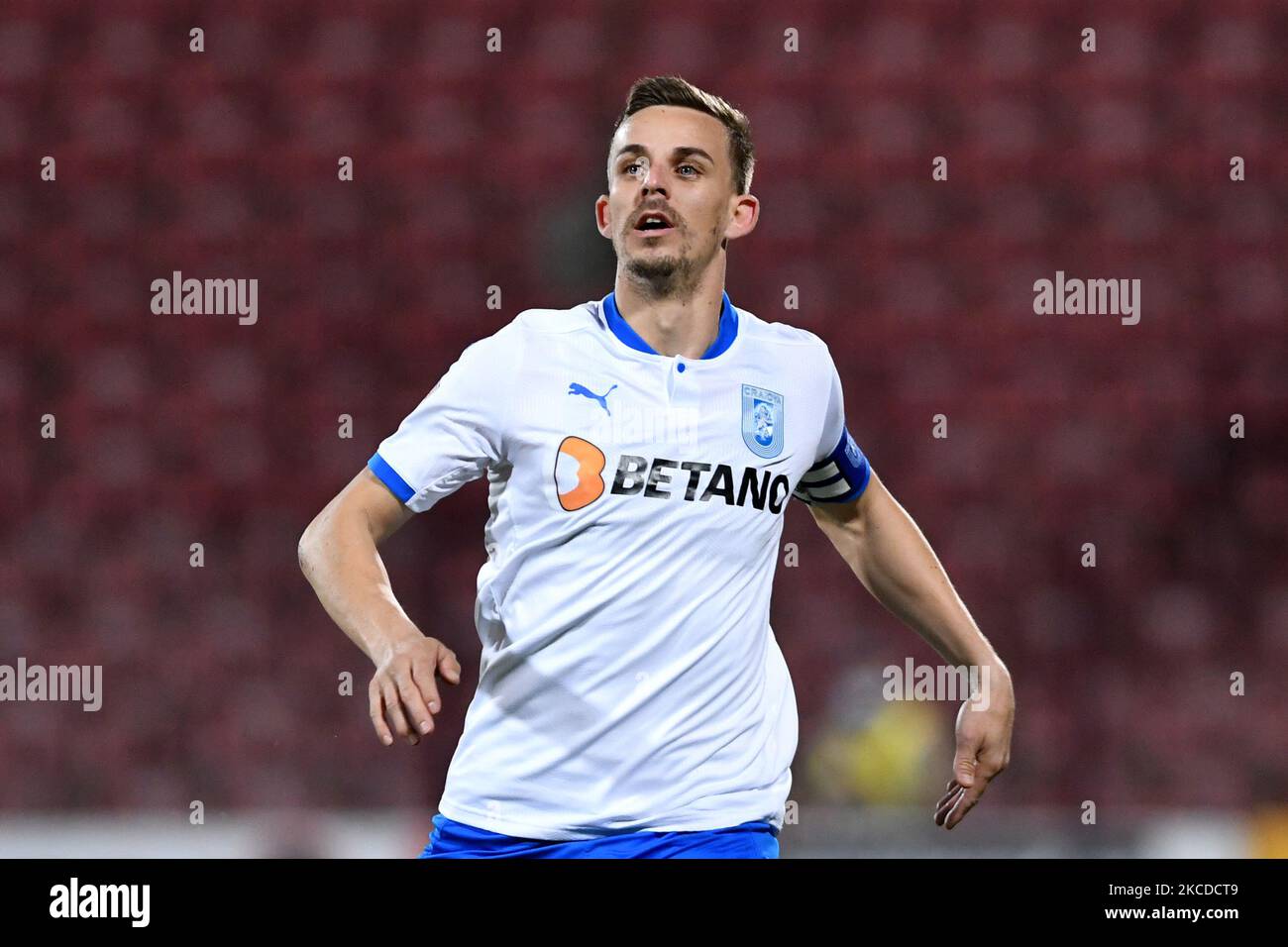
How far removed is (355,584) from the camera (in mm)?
2217

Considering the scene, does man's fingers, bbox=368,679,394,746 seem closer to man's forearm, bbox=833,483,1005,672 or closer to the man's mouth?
the man's mouth

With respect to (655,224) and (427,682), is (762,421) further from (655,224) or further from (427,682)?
(427,682)

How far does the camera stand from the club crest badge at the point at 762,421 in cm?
250

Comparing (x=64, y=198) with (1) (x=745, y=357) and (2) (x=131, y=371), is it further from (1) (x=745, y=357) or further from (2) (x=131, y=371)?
(1) (x=745, y=357)

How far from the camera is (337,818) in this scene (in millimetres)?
5375

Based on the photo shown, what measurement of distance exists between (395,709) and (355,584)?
1.03 ft

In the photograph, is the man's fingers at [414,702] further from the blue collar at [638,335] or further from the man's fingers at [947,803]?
the man's fingers at [947,803]

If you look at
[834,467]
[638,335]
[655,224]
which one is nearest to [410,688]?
[638,335]

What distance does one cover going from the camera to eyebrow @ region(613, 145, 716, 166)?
8.38 feet

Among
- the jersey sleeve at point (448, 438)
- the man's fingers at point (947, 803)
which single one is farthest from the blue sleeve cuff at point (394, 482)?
the man's fingers at point (947, 803)

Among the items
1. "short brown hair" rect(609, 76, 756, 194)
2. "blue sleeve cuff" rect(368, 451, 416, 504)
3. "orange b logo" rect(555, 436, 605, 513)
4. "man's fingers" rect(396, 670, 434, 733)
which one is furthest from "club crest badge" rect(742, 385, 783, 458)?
"man's fingers" rect(396, 670, 434, 733)

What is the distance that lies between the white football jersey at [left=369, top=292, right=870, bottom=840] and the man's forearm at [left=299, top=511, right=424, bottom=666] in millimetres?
125

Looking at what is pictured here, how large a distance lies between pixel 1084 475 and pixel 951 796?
4217 millimetres

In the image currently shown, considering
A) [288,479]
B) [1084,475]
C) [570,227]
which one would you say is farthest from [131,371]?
[1084,475]
